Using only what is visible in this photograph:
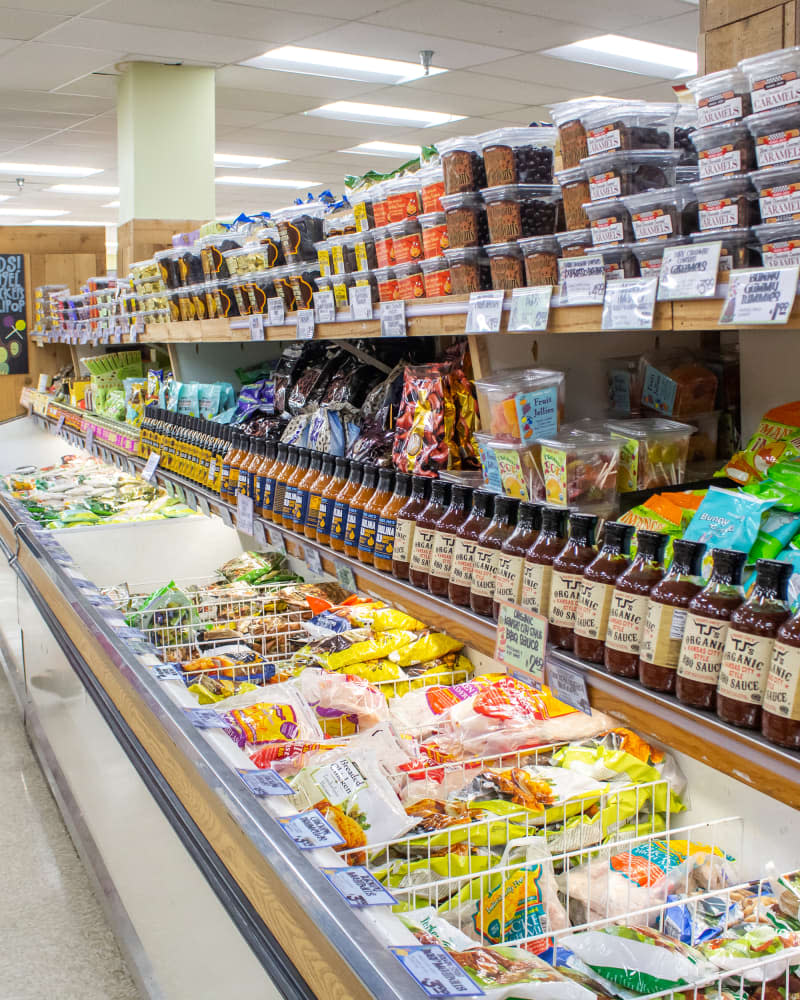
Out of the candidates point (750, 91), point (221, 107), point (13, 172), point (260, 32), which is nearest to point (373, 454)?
point (750, 91)

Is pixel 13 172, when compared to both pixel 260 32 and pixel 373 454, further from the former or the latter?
pixel 373 454

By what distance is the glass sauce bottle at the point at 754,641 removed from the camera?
3.38 ft

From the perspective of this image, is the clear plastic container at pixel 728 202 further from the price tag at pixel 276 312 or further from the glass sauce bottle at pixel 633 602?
the price tag at pixel 276 312

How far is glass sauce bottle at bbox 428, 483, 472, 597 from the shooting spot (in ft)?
5.26

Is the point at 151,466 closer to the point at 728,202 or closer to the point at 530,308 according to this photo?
the point at 530,308

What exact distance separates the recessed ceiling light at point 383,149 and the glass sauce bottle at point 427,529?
346 inches

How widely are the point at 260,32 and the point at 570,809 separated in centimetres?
553

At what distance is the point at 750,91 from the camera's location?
1179 mm

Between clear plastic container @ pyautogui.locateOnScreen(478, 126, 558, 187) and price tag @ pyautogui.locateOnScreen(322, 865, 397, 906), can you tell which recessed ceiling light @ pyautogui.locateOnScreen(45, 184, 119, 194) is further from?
price tag @ pyautogui.locateOnScreen(322, 865, 397, 906)

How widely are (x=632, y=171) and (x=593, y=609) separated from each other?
2.10 ft

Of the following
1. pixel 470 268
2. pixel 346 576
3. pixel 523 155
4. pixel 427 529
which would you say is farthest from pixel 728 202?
pixel 346 576

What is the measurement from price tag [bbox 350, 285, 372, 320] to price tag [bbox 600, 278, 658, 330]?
0.80 meters

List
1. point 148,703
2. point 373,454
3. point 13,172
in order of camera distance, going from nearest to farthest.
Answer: point 148,703, point 373,454, point 13,172

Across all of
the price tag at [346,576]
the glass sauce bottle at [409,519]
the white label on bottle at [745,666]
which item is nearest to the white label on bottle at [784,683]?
the white label on bottle at [745,666]
